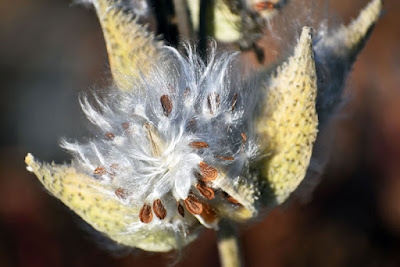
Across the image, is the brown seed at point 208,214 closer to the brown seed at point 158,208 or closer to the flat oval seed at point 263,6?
the brown seed at point 158,208

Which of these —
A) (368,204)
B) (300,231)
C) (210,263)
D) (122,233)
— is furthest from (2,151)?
(122,233)

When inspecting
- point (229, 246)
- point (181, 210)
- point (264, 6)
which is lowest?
point (229, 246)

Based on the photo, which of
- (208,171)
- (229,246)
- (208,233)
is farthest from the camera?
(208,233)

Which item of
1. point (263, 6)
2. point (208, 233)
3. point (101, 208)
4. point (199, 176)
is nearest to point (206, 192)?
point (199, 176)

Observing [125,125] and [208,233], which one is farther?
[208,233]

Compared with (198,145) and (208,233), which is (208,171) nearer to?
(198,145)

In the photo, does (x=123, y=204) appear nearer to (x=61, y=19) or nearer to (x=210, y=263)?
(x=210, y=263)

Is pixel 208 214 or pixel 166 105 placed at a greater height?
pixel 166 105
